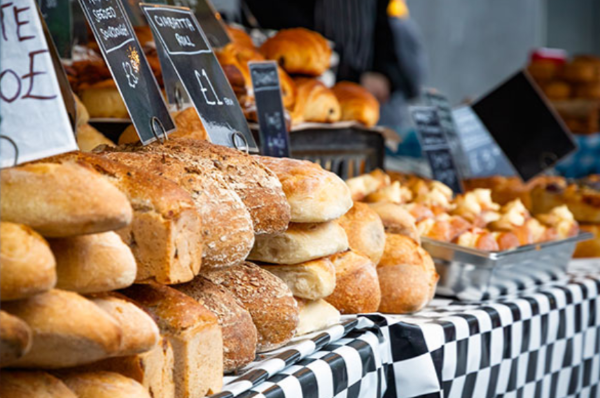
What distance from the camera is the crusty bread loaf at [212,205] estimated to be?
124 centimetres

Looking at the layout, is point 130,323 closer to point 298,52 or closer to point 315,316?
point 315,316

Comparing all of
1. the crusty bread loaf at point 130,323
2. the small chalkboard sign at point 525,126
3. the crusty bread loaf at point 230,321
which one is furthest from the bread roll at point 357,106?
the crusty bread loaf at point 130,323

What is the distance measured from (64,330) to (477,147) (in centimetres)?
296

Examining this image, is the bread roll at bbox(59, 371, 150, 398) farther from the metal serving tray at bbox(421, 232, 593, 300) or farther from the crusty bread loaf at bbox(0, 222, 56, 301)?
the metal serving tray at bbox(421, 232, 593, 300)

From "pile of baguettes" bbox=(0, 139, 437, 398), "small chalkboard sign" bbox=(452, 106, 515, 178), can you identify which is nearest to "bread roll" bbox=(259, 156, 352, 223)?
"pile of baguettes" bbox=(0, 139, 437, 398)

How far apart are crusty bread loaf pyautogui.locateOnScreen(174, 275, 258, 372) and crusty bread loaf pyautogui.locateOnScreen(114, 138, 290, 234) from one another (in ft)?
0.52

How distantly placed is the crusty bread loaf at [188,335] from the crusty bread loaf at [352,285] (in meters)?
0.53

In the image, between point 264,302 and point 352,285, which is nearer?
point 264,302

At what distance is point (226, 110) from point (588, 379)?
4.42 ft

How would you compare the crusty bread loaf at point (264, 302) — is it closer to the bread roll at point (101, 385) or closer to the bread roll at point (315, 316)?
the bread roll at point (315, 316)

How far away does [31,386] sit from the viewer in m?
0.92

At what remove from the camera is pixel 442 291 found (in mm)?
2096

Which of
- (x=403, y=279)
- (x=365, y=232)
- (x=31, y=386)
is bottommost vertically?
(x=403, y=279)

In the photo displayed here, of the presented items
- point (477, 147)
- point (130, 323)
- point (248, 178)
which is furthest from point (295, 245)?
point (477, 147)
